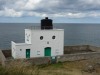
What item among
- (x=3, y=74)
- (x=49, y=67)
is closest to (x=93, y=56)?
(x=49, y=67)

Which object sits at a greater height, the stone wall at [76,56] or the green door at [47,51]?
the green door at [47,51]

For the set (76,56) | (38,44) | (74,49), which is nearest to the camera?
(76,56)

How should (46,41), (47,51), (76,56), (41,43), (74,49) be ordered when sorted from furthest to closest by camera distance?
(74,49) < (47,51) < (46,41) < (41,43) < (76,56)

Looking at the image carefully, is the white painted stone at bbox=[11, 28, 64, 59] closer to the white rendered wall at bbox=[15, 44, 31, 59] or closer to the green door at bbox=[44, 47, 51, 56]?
the white rendered wall at bbox=[15, 44, 31, 59]

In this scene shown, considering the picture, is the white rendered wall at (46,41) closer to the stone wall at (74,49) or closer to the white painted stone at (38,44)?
the white painted stone at (38,44)

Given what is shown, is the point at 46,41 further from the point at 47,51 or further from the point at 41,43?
the point at 47,51

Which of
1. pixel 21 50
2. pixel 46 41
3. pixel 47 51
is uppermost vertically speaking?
pixel 46 41

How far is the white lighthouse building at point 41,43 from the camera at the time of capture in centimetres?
2178

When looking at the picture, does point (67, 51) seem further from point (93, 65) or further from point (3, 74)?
point (3, 74)

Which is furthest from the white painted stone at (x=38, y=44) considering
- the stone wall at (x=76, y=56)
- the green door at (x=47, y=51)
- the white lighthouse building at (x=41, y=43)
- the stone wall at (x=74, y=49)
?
the stone wall at (x=74, y=49)

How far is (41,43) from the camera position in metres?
22.7

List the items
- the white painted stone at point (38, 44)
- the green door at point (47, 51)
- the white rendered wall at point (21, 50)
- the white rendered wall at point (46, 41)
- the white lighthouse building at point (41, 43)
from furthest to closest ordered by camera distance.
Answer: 1. the green door at point (47, 51)
2. the white rendered wall at point (46, 41)
3. the white lighthouse building at point (41, 43)
4. the white painted stone at point (38, 44)
5. the white rendered wall at point (21, 50)

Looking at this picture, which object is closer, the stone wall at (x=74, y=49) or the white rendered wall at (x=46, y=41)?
the white rendered wall at (x=46, y=41)

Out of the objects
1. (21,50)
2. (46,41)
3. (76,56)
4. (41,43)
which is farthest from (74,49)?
(21,50)
